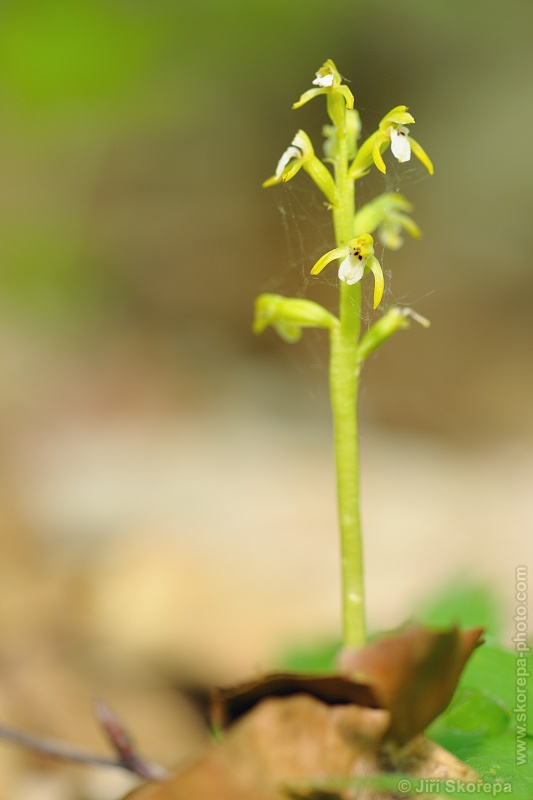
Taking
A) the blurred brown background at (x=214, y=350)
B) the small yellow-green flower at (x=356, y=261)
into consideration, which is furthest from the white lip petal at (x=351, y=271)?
the blurred brown background at (x=214, y=350)

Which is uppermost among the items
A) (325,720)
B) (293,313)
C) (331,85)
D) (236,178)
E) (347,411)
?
(236,178)

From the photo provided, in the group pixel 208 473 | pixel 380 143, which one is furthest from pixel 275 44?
pixel 380 143

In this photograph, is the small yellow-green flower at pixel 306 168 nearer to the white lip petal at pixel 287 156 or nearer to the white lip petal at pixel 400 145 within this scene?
the white lip petal at pixel 287 156

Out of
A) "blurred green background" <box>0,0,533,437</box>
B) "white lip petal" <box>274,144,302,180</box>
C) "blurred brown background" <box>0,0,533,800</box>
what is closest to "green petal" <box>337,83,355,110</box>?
"white lip petal" <box>274,144,302,180</box>

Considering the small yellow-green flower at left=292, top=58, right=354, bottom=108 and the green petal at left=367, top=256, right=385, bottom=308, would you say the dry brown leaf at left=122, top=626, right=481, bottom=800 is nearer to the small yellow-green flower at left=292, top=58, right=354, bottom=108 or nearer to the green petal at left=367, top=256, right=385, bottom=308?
the green petal at left=367, top=256, right=385, bottom=308

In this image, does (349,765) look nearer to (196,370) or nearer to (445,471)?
(445,471)

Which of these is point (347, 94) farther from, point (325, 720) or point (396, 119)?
point (325, 720)

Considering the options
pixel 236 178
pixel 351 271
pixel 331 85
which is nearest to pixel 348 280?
pixel 351 271
